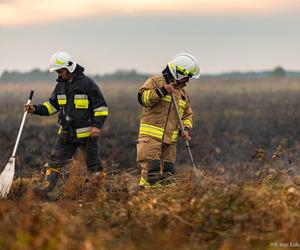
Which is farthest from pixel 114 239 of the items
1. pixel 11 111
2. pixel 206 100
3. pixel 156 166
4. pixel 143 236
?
pixel 206 100

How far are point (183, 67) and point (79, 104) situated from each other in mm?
1368

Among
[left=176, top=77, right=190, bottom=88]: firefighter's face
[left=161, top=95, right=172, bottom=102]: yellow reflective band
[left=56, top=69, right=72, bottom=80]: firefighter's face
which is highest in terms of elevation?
[left=56, top=69, right=72, bottom=80]: firefighter's face

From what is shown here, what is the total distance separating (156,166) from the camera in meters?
9.21

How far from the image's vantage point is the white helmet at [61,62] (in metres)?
9.51

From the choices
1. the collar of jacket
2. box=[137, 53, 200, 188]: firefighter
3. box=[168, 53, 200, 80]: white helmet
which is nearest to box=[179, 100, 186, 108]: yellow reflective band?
box=[137, 53, 200, 188]: firefighter

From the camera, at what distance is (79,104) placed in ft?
31.8

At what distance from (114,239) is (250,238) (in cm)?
100

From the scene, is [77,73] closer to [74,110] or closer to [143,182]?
[74,110]

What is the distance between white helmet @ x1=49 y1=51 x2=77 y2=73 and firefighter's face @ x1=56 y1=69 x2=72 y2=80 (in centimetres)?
5

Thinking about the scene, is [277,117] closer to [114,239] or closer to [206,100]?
[206,100]

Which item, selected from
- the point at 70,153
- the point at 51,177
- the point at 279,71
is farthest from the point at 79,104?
the point at 279,71

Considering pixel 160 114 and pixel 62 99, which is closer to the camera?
pixel 160 114

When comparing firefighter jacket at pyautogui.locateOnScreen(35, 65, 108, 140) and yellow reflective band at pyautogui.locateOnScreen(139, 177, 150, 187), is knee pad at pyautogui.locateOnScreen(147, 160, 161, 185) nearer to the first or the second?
yellow reflective band at pyautogui.locateOnScreen(139, 177, 150, 187)

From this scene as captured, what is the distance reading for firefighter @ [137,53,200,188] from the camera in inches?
360
